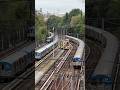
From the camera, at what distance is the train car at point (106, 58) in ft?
16.5

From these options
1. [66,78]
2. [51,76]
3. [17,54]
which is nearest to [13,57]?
[17,54]

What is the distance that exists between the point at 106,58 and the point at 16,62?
1872 mm

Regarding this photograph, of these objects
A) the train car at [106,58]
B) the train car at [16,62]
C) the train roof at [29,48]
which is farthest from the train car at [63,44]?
the train car at [106,58]

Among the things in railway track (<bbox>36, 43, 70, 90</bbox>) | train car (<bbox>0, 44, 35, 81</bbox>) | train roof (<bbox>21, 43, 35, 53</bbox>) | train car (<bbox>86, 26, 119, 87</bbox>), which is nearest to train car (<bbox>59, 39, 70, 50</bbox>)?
railway track (<bbox>36, 43, 70, 90</bbox>)

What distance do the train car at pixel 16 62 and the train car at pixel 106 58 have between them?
118 centimetres

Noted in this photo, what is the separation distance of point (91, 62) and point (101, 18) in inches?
32.9

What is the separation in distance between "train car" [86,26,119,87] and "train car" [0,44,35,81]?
1177mm

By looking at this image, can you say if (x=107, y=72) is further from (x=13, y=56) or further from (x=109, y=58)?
(x=13, y=56)

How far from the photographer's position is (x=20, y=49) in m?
5.60

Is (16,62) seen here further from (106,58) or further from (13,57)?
(106,58)

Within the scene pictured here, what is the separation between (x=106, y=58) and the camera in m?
5.24

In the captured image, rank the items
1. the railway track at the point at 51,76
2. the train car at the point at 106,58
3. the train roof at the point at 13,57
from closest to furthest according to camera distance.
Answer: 1. the train car at the point at 106,58
2. the train roof at the point at 13,57
3. the railway track at the point at 51,76

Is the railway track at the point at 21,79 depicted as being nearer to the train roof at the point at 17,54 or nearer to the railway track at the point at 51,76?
the train roof at the point at 17,54

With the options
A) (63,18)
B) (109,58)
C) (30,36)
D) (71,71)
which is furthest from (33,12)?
(71,71)
